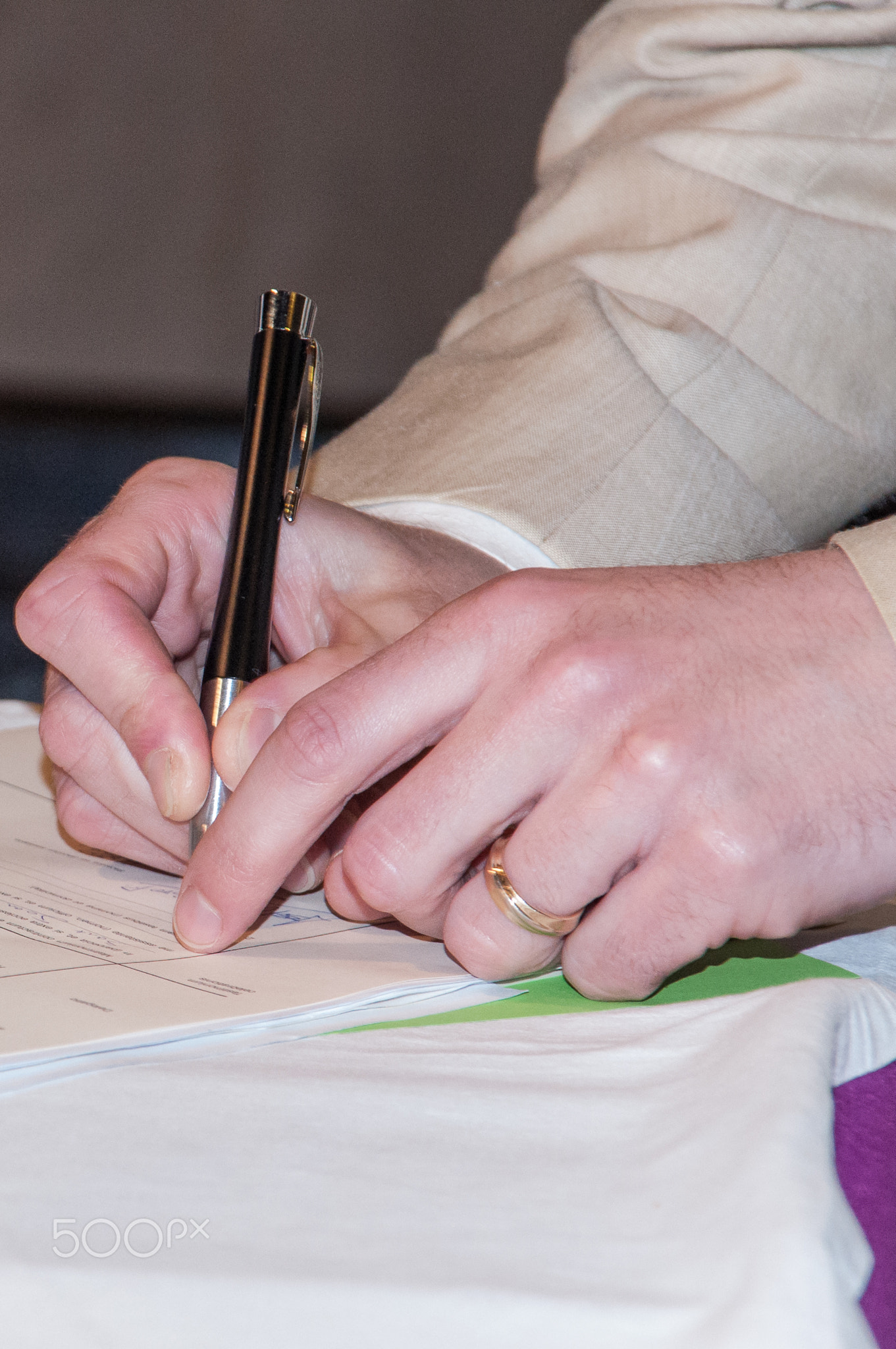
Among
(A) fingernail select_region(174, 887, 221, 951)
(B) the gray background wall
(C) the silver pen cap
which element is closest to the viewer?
(A) fingernail select_region(174, 887, 221, 951)

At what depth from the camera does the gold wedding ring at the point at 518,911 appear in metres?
0.51

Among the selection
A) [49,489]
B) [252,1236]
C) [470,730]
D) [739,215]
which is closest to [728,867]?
[470,730]

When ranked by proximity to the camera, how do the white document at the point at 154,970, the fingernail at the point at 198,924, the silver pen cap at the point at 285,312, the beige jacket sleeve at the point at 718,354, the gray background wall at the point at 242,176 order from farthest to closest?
the gray background wall at the point at 242,176 < the beige jacket sleeve at the point at 718,354 < the silver pen cap at the point at 285,312 < the fingernail at the point at 198,924 < the white document at the point at 154,970

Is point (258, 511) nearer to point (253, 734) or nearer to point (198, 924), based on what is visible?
point (253, 734)

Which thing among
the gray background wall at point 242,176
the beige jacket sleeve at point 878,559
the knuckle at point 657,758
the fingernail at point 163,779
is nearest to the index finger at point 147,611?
the fingernail at point 163,779

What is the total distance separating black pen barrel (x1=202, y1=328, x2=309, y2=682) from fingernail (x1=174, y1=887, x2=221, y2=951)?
0.51 ft

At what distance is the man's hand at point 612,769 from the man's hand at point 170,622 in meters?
0.10

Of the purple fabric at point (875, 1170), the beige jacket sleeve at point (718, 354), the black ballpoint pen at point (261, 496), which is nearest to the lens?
the purple fabric at point (875, 1170)

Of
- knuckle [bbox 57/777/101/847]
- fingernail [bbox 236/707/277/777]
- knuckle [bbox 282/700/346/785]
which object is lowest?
knuckle [bbox 57/777/101/847]

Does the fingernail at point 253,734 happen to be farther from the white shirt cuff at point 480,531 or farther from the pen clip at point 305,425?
the white shirt cuff at point 480,531

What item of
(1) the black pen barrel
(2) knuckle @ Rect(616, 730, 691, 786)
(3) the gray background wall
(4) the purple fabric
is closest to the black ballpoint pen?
(1) the black pen barrel

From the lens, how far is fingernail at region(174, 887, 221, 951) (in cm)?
54

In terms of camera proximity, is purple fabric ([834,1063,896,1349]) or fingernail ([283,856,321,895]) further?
fingernail ([283,856,321,895])

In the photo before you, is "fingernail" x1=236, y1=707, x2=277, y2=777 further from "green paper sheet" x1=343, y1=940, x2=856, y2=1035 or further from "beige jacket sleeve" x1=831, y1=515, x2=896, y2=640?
"beige jacket sleeve" x1=831, y1=515, x2=896, y2=640
